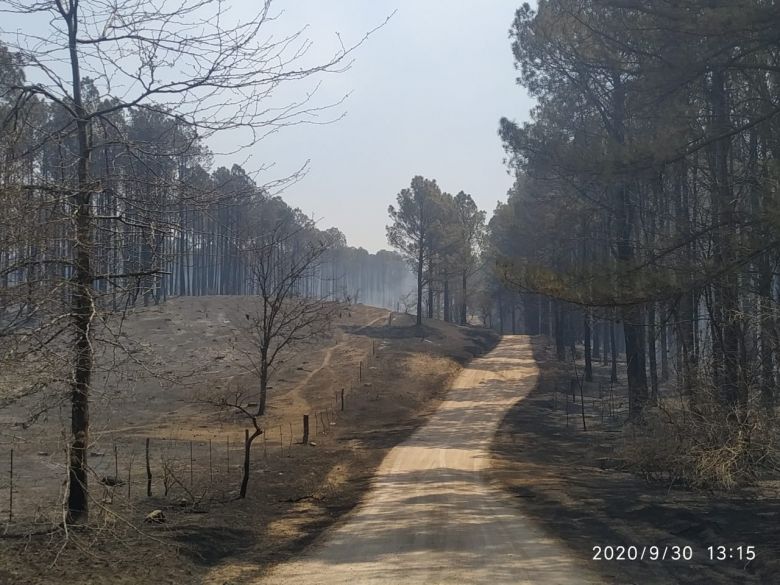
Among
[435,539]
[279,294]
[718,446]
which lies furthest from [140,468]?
[718,446]

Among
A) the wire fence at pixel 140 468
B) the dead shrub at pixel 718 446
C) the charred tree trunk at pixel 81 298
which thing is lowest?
the wire fence at pixel 140 468

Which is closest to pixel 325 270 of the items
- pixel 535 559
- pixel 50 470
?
pixel 50 470

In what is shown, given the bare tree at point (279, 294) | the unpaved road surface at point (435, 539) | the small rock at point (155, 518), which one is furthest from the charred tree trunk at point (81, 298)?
the bare tree at point (279, 294)

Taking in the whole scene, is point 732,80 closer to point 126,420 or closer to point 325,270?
point 126,420

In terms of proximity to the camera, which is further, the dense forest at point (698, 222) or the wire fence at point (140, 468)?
the dense forest at point (698, 222)

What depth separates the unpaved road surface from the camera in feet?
27.2

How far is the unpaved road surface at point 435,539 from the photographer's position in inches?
326

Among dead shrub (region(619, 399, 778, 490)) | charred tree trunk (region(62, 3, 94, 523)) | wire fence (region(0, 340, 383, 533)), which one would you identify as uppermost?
charred tree trunk (region(62, 3, 94, 523))

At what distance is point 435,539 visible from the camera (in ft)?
33.6

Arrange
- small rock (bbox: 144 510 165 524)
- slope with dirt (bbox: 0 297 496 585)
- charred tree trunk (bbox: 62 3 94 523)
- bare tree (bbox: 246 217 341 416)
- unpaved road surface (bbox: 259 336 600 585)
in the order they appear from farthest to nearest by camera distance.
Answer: bare tree (bbox: 246 217 341 416), small rock (bbox: 144 510 165 524), unpaved road surface (bbox: 259 336 600 585), slope with dirt (bbox: 0 297 496 585), charred tree trunk (bbox: 62 3 94 523)

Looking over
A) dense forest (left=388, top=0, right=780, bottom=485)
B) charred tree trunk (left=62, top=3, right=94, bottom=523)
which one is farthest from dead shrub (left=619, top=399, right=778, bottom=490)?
charred tree trunk (left=62, top=3, right=94, bottom=523)

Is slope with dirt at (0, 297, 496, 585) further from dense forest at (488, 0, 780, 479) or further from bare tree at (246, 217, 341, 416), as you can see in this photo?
dense forest at (488, 0, 780, 479)

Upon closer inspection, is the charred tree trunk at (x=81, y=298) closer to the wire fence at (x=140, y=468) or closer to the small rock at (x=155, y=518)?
the wire fence at (x=140, y=468)

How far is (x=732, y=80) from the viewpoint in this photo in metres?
18.7
